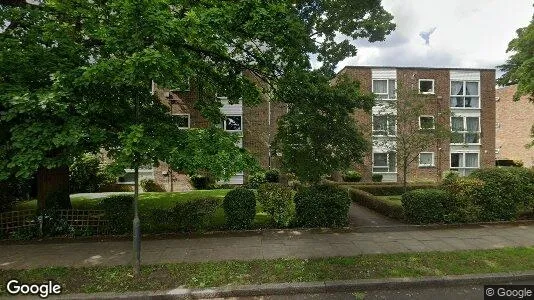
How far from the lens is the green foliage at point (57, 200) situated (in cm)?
944

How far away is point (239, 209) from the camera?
9227 millimetres

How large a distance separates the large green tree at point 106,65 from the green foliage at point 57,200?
7.89 ft

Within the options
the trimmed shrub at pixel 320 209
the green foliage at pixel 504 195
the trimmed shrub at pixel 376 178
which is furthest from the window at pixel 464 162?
the trimmed shrub at pixel 320 209

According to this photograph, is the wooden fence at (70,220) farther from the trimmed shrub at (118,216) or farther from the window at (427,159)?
the window at (427,159)

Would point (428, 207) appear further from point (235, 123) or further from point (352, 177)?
point (235, 123)

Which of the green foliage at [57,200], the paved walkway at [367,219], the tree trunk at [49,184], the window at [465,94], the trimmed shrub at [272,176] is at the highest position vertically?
the window at [465,94]

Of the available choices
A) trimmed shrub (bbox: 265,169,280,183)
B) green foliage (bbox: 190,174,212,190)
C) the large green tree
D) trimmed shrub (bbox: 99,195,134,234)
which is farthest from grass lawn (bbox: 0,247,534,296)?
trimmed shrub (bbox: 265,169,280,183)

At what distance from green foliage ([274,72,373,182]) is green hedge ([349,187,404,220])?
2553 millimetres

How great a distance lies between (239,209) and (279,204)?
1.18 metres

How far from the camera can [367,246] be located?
7.71m

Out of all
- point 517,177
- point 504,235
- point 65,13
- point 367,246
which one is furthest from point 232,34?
point 517,177

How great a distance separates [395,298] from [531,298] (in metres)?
2.20

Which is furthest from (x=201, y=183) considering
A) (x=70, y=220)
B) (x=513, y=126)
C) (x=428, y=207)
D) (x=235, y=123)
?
(x=513, y=126)

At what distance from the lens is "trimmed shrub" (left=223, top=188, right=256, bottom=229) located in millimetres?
9219
